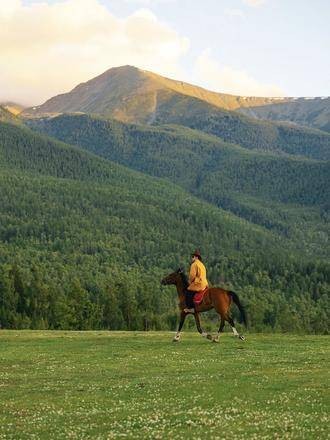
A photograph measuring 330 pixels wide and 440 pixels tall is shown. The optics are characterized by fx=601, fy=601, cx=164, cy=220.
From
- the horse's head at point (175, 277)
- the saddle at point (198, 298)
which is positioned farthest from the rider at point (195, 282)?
the horse's head at point (175, 277)

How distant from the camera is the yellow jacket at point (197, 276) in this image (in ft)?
124

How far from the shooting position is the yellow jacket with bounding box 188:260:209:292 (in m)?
37.8

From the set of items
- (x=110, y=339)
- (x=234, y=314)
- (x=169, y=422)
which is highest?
(x=169, y=422)

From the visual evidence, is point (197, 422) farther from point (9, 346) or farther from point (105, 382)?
point (9, 346)

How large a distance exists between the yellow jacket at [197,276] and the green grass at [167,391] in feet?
11.8

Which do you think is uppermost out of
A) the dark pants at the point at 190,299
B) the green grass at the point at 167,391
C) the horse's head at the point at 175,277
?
the horse's head at the point at 175,277

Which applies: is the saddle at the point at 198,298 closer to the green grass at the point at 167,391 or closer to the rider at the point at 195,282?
the rider at the point at 195,282

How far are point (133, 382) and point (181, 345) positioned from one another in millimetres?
11668

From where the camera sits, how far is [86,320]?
122 m

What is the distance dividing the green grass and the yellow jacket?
11.8ft

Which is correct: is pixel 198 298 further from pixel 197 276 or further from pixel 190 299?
pixel 197 276

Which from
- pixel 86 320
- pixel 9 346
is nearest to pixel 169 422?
pixel 9 346

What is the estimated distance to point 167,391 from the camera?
24109mm

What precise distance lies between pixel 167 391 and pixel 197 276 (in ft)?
47.1
